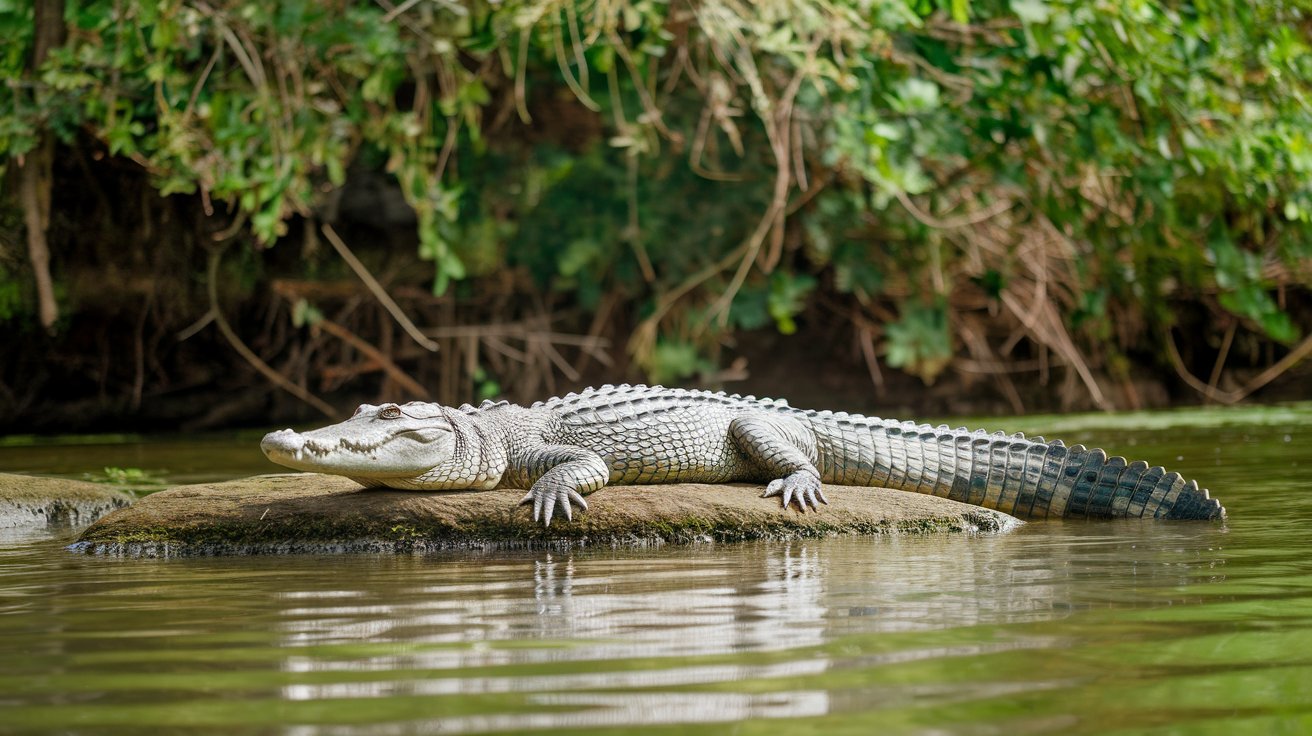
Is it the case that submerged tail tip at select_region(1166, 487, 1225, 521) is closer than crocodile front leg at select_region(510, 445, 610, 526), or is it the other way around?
crocodile front leg at select_region(510, 445, 610, 526)

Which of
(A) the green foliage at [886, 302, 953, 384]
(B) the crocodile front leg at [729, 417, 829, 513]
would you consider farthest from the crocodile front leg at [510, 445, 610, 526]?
(A) the green foliage at [886, 302, 953, 384]

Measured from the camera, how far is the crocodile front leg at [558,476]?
172 inches

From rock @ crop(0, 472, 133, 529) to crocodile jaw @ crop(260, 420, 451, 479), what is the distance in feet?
4.31

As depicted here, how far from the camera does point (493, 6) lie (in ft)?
26.8

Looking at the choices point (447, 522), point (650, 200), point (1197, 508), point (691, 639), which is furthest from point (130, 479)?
point (650, 200)

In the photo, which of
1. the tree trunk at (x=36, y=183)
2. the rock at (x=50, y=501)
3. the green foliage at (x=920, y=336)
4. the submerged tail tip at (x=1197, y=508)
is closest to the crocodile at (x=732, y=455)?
the submerged tail tip at (x=1197, y=508)

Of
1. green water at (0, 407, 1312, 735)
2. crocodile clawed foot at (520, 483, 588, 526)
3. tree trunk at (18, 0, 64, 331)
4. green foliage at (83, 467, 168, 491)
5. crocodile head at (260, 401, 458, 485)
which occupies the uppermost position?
tree trunk at (18, 0, 64, 331)

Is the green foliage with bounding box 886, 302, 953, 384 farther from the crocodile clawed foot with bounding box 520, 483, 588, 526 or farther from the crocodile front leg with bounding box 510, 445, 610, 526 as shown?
the crocodile clawed foot with bounding box 520, 483, 588, 526

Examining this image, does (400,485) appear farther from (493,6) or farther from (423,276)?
(423,276)

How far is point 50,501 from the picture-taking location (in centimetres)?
544

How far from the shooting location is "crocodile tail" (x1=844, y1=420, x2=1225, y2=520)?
189 inches

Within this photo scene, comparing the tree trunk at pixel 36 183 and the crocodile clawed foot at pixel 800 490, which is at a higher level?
the tree trunk at pixel 36 183

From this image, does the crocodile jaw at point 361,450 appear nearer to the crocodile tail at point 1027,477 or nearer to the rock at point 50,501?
the rock at point 50,501

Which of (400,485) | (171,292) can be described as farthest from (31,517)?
(171,292)
